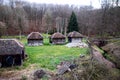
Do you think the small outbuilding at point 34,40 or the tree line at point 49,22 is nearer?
the small outbuilding at point 34,40

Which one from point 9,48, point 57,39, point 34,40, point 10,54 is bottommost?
point 10,54

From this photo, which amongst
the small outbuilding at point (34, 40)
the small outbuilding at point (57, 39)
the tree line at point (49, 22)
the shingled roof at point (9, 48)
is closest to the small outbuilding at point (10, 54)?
the shingled roof at point (9, 48)

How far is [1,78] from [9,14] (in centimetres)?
4442

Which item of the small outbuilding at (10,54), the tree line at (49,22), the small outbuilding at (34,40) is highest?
the tree line at (49,22)

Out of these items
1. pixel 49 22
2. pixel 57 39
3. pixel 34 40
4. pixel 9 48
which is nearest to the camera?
pixel 9 48

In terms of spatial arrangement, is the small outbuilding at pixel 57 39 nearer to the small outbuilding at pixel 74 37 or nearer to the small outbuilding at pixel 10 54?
the small outbuilding at pixel 74 37

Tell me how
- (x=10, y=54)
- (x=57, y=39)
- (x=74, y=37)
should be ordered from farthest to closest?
(x=74, y=37)
(x=57, y=39)
(x=10, y=54)

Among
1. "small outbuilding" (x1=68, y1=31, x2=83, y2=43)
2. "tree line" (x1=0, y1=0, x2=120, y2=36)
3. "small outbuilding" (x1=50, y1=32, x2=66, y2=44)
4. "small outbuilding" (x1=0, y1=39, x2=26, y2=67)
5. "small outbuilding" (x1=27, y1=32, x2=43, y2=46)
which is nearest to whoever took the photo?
"small outbuilding" (x1=0, y1=39, x2=26, y2=67)

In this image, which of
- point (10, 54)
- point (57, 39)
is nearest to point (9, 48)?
point (10, 54)

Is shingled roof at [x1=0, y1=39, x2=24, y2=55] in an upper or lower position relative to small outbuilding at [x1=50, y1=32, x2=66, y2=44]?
lower

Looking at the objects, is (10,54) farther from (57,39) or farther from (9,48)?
(57,39)

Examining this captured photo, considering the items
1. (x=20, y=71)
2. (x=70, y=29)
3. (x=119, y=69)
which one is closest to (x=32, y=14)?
(x=70, y=29)

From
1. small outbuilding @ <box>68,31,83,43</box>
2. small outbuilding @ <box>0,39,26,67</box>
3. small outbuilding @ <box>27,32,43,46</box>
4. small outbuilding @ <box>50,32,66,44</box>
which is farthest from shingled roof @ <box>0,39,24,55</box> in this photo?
small outbuilding @ <box>68,31,83,43</box>

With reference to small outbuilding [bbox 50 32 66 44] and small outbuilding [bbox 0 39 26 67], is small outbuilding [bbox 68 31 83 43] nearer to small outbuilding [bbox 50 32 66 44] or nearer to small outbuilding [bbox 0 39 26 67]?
small outbuilding [bbox 50 32 66 44]
